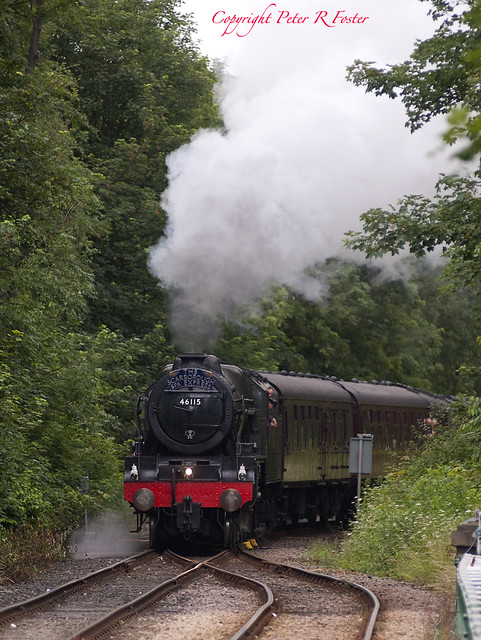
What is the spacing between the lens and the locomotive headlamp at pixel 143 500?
628 inches

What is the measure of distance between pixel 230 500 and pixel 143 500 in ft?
4.33

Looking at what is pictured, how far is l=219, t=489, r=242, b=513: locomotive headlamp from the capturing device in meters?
15.7

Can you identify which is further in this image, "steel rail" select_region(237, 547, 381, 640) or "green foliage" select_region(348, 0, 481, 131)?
"green foliage" select_region(348, 0, 481, 131)

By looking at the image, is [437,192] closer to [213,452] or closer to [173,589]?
[213,452]

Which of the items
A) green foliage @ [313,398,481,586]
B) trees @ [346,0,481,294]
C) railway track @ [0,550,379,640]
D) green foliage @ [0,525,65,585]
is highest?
trees @ [346,0,481,294]

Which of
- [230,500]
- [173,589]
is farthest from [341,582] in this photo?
[230,500]

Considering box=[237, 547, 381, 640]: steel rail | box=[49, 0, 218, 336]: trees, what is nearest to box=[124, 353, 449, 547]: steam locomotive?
box=[237, 547, 381, 640]: steel rail

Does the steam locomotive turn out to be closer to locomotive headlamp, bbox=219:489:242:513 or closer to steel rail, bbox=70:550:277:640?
locomotive headlamp, bbox=219:489:242:513

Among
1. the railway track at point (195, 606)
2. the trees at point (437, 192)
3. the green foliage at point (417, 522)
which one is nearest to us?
the railway track at point (195, 606)

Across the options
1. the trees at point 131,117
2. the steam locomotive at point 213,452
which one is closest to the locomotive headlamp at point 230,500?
the steam locomotive at point 213,452

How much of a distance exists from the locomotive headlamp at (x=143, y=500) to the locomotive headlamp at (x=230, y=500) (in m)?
1.05

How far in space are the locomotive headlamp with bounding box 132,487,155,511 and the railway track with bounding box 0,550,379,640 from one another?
1.87 m

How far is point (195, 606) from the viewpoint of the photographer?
10.6 metres

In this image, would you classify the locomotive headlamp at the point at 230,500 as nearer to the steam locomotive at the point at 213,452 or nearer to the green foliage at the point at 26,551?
the steam locomotive at the point at 213,452
